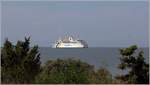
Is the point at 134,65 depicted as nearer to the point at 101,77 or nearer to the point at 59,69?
the point at 101,77

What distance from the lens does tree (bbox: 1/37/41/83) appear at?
7.40 m

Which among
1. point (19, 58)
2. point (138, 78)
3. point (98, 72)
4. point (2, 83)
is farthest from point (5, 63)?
point (138, 78)

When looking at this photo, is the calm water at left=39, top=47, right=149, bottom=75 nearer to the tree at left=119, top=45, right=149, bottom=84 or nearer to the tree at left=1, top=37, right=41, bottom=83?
the tree at left=119, top=45, right=149, bottom=84

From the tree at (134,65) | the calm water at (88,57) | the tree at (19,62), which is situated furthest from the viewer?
the calm water at (88,57)

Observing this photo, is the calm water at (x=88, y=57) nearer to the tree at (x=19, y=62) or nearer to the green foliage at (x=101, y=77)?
the green foliage at (x=101, y=77)

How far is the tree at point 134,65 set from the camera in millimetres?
7289

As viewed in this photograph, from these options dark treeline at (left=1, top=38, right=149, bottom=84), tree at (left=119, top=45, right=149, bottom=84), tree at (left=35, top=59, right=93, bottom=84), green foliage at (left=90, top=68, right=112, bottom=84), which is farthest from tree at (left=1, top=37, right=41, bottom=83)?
tree at (left=119, top=45, right=149, bottom=84)

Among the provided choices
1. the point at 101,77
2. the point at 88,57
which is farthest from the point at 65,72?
the point at 88,57

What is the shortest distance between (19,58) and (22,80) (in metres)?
0.50

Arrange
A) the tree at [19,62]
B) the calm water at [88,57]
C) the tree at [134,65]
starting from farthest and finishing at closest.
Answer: the calm water at [88,57]
the tree at [19,62]
the tree at [134,65]

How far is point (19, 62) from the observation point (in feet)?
25.2

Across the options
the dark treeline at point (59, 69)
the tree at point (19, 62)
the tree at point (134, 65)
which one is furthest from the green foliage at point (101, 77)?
the tree at point (19, 62)

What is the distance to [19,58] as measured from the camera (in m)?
7.73

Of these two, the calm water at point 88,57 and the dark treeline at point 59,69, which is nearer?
the dark treeline at point 59,69
